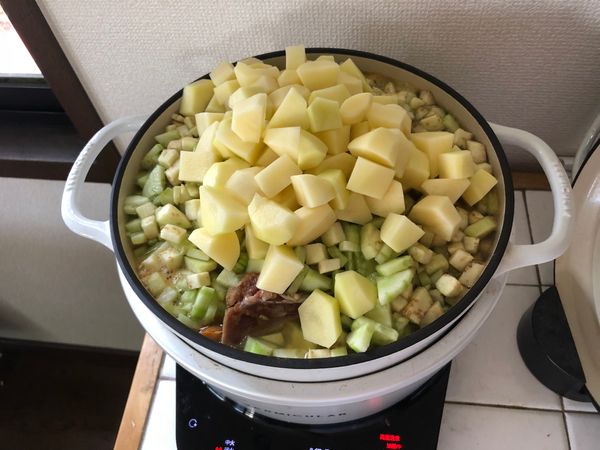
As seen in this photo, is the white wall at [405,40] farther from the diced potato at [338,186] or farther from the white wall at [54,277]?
the white wall at [54,277]

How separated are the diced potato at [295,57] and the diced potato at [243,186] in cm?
19

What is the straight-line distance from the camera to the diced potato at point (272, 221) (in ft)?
1.93

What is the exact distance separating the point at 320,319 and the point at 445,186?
0.70 ft

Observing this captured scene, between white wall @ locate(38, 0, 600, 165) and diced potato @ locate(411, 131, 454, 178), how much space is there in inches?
9.3

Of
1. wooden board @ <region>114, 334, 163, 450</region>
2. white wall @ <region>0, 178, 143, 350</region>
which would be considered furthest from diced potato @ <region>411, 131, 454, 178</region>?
white wall @ <region>0, 178, 143, 350</region>

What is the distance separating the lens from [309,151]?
609mm

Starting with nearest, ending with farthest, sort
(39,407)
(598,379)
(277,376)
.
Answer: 1. (277,376)
2. (598,379)
3. (39,407)

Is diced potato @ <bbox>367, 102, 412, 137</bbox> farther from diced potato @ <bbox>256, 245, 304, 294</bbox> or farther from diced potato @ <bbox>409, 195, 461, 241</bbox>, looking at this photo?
diced potato @ <bbox>256, 245, 304, 294</bbox>

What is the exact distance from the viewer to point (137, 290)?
595mm

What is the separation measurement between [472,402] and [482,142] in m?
0.36

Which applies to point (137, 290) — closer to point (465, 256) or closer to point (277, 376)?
point (277, 376)

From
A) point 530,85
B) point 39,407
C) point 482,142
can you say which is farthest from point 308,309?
point 39,407

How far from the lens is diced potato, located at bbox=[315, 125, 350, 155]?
2.11ft

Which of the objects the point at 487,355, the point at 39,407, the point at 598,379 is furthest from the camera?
the point at 39,407
